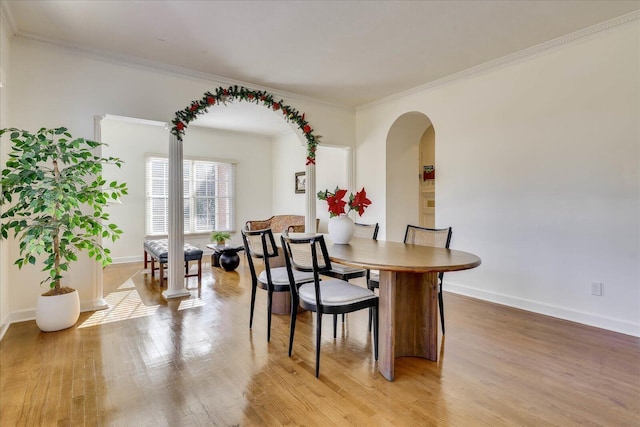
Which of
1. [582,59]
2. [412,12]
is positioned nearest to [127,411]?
[412,12]

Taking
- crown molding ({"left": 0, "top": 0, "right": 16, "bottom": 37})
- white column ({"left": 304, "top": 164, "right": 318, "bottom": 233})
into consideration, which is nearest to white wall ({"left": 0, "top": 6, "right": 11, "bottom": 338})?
crown molding ({"left": 0, "top": 0, "right": 16, "bottom": 37})

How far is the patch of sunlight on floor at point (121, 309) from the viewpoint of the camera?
3252 millimetres

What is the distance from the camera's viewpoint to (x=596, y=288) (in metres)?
3.10

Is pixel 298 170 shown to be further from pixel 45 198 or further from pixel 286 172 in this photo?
pixel 45 198

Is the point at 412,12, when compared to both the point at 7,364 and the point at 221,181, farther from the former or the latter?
the point at 221,181

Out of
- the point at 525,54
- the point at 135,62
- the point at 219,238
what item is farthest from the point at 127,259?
the point at 525,54

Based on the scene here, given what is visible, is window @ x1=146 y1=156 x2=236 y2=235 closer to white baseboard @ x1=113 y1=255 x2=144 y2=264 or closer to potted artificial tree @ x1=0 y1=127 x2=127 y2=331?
white baseboard @ x1=113 y1=255 x2=144 y2=264

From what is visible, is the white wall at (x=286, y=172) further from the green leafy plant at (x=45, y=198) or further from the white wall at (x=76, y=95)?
the green leafy plant at (x=45, y=198)

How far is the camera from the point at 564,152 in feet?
10.8

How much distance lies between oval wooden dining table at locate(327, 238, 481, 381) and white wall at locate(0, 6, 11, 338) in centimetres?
296

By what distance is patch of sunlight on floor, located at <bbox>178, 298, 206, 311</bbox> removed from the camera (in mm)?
3643

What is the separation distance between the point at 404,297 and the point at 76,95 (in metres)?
3.78

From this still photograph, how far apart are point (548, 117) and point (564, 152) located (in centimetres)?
40

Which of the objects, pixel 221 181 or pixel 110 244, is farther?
pixel 221 181
